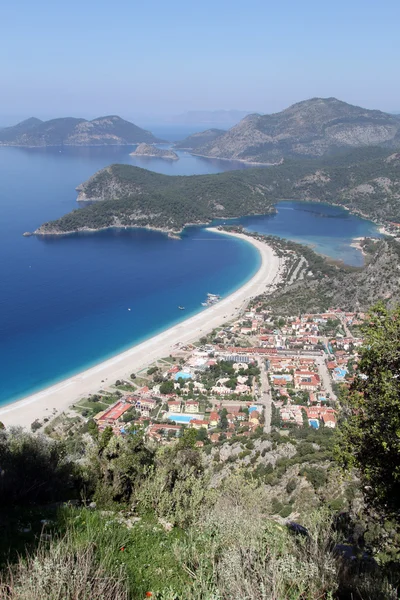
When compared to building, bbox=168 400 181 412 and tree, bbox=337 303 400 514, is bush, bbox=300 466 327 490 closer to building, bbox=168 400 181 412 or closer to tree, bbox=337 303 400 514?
tree, bbox=337 303 400 514

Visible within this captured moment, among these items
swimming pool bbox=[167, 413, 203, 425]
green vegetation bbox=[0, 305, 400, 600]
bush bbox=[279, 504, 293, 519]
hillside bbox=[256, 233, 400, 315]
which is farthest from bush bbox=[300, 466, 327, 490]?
hillside bbox=[256, 233, 400, 315]

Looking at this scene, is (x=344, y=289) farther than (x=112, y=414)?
Yes

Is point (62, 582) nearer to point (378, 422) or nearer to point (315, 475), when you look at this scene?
point (378, 422)

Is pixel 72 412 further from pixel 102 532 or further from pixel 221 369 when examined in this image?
pixel 102 532

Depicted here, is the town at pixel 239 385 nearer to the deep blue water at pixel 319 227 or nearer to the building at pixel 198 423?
the building at pixel 198 423

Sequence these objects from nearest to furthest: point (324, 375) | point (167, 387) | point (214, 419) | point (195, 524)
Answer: point (195, 524)
point (214, 419)
point (167, 387)
point (324, 375)

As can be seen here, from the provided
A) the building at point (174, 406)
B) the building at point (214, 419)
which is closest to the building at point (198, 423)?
the building at point (214, 419)

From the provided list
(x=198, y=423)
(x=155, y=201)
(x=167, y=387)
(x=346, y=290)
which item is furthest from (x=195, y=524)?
(x=155, y=201)
